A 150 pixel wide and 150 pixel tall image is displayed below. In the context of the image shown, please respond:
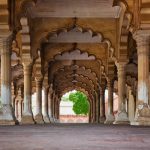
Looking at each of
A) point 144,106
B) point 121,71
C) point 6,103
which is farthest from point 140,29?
point 121,71

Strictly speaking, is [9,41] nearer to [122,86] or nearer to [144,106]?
[144,106]

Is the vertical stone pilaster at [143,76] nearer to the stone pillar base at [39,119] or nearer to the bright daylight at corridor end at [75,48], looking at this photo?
the bright daylight at corridor end at [75,48]

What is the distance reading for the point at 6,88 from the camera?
42.9 ft

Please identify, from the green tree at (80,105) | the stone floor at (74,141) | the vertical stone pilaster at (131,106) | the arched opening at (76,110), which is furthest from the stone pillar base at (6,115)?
the green tree at (80,105)

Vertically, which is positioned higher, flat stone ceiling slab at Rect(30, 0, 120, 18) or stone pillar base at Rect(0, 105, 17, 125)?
flat stone ceiling slab at Rect(30, 0, 120, 18)

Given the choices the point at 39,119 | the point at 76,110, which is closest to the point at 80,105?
the point at 76,110

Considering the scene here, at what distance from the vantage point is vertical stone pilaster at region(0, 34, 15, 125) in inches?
509

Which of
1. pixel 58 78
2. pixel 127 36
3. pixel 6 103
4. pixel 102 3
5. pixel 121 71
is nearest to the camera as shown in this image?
pixel 6 103

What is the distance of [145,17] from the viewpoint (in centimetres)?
1203

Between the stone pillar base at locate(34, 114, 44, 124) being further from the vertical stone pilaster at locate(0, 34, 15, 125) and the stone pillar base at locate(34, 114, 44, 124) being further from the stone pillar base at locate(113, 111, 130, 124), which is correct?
the vertical stone pilaster at locate(0, 34, 15, 125)

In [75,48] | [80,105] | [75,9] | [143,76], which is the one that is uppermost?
[75,9]

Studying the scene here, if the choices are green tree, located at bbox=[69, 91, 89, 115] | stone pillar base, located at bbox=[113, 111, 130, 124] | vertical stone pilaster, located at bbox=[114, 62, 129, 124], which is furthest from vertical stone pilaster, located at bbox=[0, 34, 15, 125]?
green tree, located at bbox=[69, 91, 89, 115]

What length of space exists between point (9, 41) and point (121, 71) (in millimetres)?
6586

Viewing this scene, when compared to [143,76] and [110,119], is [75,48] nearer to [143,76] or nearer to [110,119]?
[110,119]
